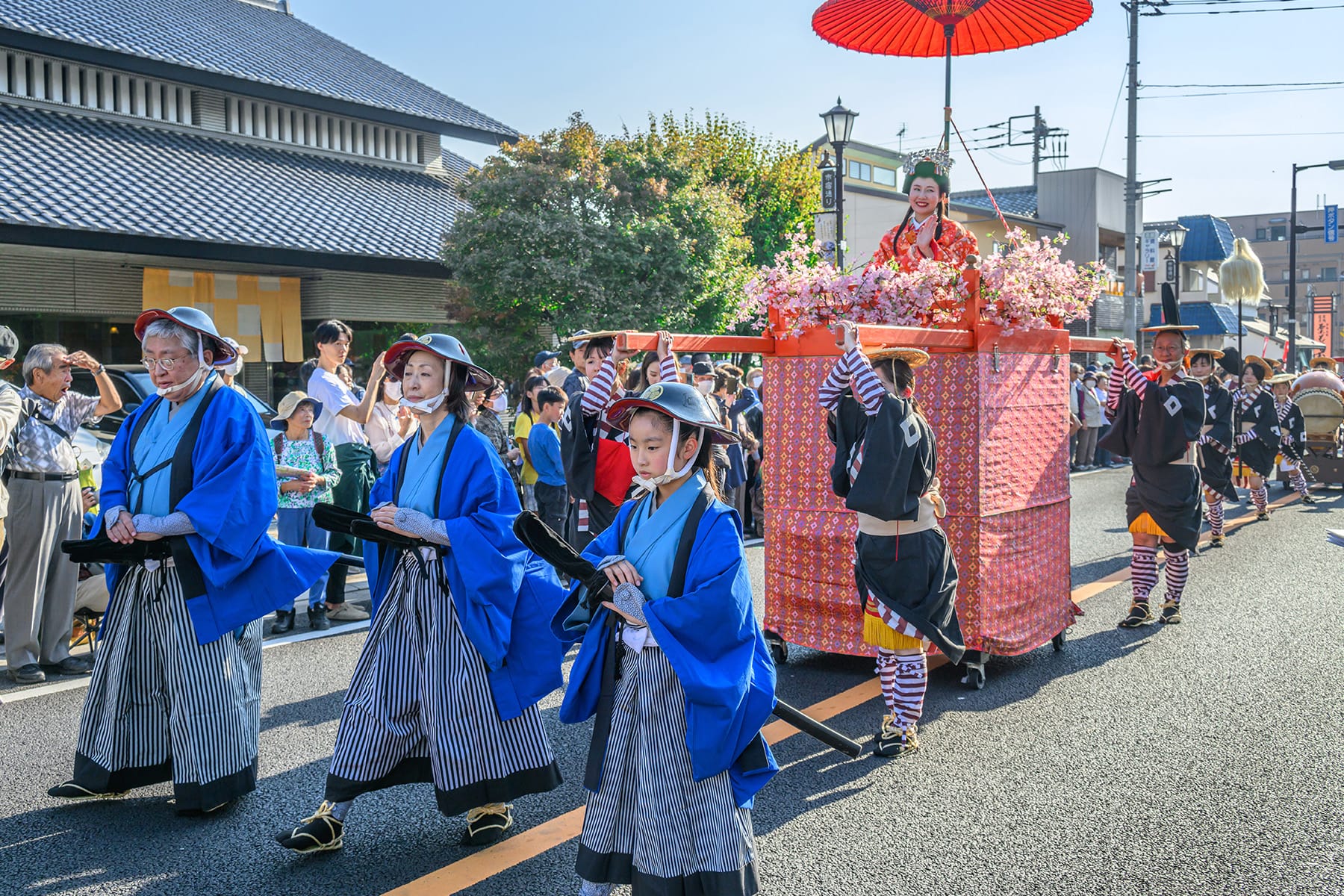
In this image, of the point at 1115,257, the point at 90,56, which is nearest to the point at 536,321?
the point at 90,56

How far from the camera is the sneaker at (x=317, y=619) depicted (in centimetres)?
732

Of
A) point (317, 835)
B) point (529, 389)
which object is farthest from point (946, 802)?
point (529, 389)

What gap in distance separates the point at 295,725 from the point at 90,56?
46.1 ft

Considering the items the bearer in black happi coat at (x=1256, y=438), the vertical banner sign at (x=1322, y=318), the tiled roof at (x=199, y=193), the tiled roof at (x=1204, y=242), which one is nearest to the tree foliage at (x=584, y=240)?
the tiled roof at (x=199, y=193)

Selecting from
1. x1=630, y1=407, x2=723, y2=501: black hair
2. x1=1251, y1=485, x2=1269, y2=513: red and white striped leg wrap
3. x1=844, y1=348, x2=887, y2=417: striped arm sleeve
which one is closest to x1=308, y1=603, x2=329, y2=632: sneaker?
x1=844, y1=348, x2=887, y2=417: striped arm sleeve

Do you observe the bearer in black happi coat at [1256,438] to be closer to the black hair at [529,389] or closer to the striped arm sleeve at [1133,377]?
the striped arm sleeve at [1133,377]

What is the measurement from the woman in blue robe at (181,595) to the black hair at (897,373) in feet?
9.12

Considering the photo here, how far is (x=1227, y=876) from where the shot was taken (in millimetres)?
3637

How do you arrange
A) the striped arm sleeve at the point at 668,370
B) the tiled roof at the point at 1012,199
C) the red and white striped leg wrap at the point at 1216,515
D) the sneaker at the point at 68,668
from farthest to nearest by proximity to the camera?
the tiled roof at the point at 1012,199 → the red and white striped leg wrap at the point at 1216,515 → the sneaker at the point at 68,668 → the striped arm sleeve at the point at 668,370

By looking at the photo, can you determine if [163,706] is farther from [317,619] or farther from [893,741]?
[317,619]

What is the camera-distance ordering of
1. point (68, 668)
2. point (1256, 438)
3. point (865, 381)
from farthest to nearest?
1. point (1256, 438)
2. point (68, 668)
3. point (865, 381)

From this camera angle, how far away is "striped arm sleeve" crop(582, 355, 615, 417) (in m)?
4.86

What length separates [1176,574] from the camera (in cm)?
752

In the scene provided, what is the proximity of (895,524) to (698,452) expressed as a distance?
78.5 inches
